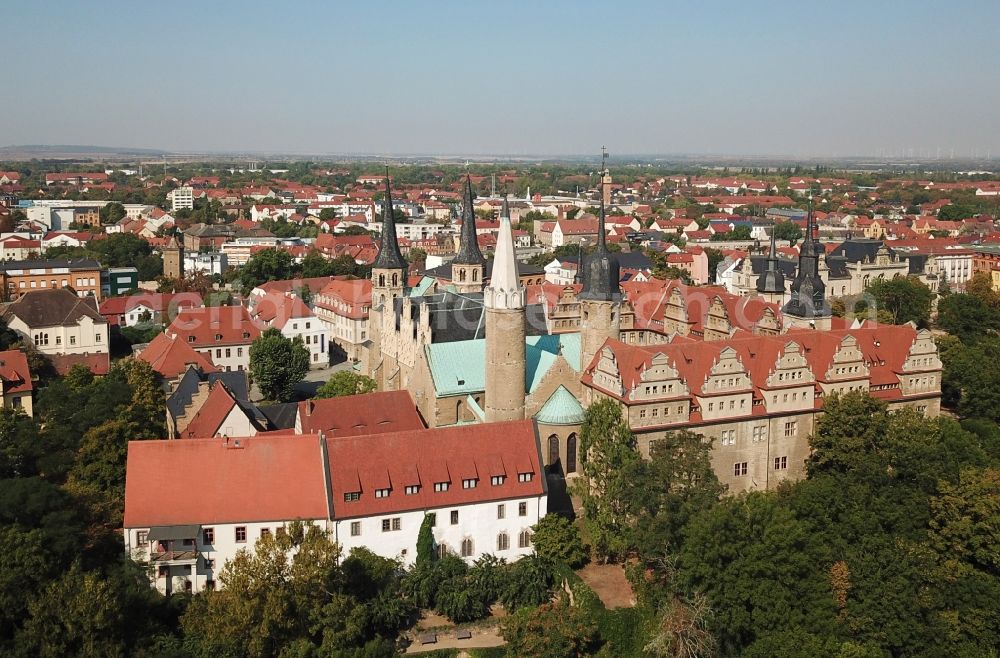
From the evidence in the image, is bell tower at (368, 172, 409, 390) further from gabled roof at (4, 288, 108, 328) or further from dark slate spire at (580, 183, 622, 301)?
gabled roof at (4, 288, 108, 328)

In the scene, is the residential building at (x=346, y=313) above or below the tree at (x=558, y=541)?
above

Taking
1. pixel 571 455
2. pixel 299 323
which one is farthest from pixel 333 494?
pixel 299 323

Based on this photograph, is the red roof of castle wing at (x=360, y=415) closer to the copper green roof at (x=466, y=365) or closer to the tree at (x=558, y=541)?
the copper green roof at (x=466, y=365)

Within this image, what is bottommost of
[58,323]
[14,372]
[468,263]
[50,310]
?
[14,372]

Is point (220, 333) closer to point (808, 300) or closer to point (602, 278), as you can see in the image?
point (602, 278)

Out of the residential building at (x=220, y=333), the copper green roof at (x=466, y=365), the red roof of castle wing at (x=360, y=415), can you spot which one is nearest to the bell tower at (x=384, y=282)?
the red roof of castle wing at (x=360, y=415)

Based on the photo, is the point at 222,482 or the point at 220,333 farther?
the point at 220,333

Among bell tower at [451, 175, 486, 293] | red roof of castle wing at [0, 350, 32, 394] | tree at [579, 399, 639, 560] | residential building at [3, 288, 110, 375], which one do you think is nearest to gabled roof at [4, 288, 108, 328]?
residential building at [3, 288, 110, 375]
